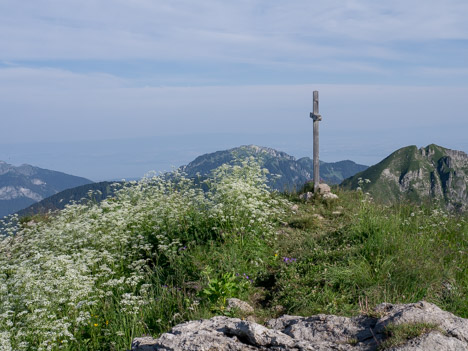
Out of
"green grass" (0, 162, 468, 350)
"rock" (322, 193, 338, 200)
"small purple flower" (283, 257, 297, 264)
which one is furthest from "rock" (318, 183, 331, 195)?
"small purple flower" (283, 257, 297, 264)

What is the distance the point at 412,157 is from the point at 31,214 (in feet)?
589

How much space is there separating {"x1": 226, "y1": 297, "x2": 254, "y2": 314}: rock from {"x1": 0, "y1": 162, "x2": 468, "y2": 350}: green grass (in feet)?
0.44

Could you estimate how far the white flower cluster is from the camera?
6578 mm

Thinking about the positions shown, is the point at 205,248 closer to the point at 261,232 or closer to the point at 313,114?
the point at 261,232

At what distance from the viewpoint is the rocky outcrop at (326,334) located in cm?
370

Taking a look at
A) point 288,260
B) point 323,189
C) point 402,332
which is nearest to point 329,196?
point 323,189

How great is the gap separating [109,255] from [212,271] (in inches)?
98.8

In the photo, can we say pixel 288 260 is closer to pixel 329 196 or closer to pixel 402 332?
pixel 402 332

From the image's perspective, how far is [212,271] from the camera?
7.38m

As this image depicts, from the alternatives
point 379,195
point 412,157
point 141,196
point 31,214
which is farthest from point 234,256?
point 412,157

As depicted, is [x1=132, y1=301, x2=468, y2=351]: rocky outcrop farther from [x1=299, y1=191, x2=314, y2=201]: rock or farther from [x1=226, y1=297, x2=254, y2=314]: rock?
[x1=299, y1=191, x2=314, y2=201]: rock

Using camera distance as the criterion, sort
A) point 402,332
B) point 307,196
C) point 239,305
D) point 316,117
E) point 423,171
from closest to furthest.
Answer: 1. point 402,332
2. point 239,305
3. point 307,196
4. point 316,117
5. point 423,171

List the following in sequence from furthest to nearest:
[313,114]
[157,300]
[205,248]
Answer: [313,114] < [205,248] < [157,300]

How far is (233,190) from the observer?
9695 mm
